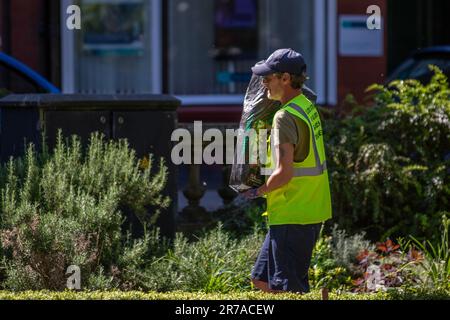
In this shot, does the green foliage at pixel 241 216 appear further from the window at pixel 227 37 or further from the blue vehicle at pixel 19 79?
the window at pixel 227 37

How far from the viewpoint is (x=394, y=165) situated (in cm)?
845

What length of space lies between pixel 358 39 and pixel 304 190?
873cm

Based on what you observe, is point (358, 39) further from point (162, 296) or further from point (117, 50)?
point (162, 296)

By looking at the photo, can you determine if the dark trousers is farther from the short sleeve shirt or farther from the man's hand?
the short sleeve shirt

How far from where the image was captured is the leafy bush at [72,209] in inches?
258

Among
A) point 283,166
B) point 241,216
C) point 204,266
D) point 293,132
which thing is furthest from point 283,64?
point 241,216

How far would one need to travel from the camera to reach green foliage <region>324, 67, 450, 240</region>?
8.41 m

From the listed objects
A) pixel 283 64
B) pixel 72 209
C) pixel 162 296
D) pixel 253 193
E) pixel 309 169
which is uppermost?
pixel 283 64

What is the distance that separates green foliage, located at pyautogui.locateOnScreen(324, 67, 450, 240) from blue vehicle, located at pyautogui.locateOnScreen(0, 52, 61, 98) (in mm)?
3828

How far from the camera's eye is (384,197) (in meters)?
8.60

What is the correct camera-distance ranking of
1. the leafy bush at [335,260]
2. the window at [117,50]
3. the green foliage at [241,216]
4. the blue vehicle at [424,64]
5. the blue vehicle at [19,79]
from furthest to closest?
the window at [117,50], the blue vehicle at [19,79], the blue vehicle at [424,64], the green foliage at [241,216], the leafy bush at [335,260]

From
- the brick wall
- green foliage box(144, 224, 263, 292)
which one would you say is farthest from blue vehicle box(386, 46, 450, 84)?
green foliage box(144, 224, 263, 292)

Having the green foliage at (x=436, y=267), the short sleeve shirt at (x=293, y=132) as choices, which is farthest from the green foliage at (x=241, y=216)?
the short sleeve shirt at (x=293, y=132)

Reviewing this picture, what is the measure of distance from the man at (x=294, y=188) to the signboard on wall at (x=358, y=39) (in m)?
8.52
